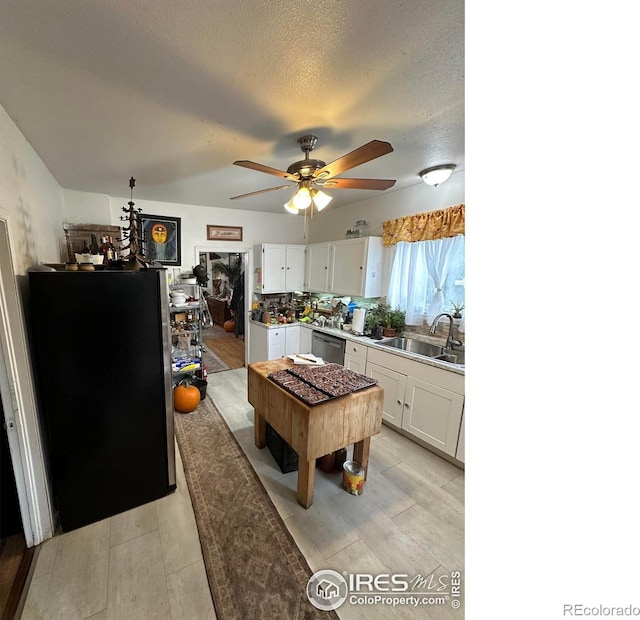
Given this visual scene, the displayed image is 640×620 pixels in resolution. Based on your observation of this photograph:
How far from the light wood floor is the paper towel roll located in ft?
7.45

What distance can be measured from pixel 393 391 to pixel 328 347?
43.3 inches

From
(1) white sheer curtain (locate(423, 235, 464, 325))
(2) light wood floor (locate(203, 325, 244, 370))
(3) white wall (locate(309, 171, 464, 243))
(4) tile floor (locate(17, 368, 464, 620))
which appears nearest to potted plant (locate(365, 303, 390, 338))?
(1) white sheer curtain (locate(423, 235, 464, 325))

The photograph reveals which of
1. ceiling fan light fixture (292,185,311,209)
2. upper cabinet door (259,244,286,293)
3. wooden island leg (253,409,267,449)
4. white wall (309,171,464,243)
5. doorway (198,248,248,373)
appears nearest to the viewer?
ceiling fan light fixture (292,185,311,209)

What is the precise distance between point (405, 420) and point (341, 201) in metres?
2.85

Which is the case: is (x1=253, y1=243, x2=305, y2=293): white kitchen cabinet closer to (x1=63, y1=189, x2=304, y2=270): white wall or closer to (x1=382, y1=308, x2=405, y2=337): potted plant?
(x1=63, y1=189, x2=304, y2=270): white wall

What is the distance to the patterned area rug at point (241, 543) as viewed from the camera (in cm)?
140

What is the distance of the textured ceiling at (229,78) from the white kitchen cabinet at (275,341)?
2.37 m

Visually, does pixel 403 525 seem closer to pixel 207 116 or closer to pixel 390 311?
pixel 390 311

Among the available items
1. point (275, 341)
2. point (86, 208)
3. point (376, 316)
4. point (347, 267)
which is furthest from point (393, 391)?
point (86, 208)

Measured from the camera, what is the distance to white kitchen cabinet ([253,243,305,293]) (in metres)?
4.26

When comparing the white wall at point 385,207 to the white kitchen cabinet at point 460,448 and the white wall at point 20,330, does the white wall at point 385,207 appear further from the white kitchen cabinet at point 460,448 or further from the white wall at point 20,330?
the white wall at point 20,330

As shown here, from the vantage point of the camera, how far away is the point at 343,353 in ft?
11.2

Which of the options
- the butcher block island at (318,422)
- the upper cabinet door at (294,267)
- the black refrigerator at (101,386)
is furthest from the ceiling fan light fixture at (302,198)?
the upper cabinet door at (294,267)
